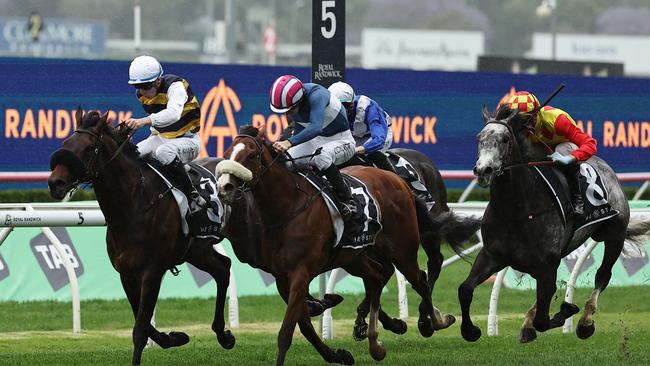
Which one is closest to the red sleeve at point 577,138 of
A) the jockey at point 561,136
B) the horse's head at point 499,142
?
the jockey at point 561,136

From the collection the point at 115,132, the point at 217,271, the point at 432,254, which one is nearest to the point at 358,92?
the point at 432,254

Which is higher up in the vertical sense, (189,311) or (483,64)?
(483,64)

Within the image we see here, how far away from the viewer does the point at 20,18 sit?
31.5 meters

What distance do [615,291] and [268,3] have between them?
3207 centimetres

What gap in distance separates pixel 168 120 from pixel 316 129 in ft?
3.00

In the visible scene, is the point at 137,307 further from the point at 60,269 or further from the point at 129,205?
the point at 60,269

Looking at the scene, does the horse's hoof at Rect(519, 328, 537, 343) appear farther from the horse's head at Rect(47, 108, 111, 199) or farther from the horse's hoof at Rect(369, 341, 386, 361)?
the horse's head at Rect(47, 108, 111, 199)

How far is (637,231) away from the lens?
31.1 feet

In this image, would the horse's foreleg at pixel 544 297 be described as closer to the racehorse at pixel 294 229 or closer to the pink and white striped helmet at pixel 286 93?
the racehorse at pixel 294 229

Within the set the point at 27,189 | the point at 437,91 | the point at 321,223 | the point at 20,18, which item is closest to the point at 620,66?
the point at 437,91

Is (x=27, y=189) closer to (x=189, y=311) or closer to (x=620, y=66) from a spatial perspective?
(x=189, y=311)

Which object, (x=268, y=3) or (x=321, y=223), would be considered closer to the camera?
(x=321, y=223)

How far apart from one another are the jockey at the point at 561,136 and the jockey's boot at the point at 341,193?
115cm

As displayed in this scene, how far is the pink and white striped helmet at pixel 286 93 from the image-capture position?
7707mm
